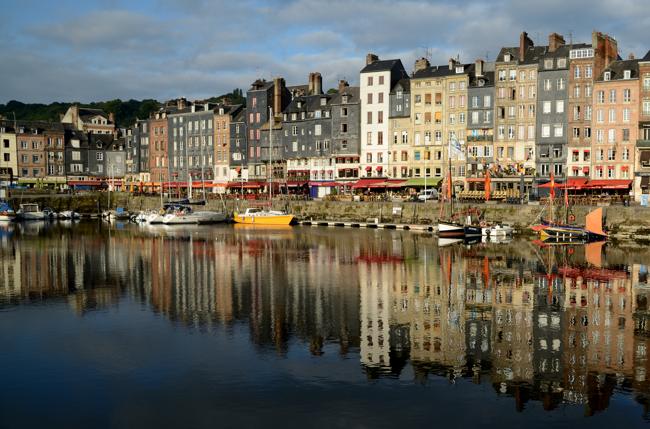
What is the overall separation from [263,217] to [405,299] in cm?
4462

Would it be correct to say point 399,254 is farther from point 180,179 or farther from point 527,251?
point 180,179

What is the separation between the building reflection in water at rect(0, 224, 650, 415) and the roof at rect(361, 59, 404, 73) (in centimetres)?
3432

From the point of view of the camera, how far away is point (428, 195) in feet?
234

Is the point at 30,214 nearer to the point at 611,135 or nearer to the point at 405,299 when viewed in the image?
the point at 611,135

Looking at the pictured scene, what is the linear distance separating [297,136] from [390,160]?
14576 mm

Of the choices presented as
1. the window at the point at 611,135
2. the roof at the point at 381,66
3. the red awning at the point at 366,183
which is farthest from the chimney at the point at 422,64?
the window at the point at 611,135

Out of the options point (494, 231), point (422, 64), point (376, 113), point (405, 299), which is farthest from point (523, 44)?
point (405, 299)

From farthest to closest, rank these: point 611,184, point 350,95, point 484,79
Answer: point 350,95 < point 484,79 < point 611,184

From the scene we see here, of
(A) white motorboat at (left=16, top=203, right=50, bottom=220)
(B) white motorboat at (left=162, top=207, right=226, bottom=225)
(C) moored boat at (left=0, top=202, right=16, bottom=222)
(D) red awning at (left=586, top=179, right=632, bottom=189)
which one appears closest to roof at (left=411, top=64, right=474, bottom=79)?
(D) red awning at (left=586, top=179, right=632, bottom=189)

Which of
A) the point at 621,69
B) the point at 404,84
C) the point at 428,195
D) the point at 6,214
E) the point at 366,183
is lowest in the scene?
the point at 6,214

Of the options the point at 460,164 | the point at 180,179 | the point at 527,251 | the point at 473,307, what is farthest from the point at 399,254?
the point at 180,179

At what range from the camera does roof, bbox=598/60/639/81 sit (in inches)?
2544

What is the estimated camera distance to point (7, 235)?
62844 mm

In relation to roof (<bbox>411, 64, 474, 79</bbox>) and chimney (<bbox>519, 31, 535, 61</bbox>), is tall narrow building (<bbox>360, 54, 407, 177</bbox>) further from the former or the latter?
chimney (<bbox>519, 31, 535, 61</bbox>)
